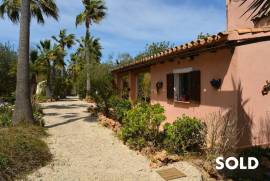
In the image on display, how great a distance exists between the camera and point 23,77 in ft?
41.3

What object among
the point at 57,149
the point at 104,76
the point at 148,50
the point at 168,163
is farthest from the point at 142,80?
the point at 168,163

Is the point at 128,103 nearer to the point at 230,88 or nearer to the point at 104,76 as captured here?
the point at 230,88

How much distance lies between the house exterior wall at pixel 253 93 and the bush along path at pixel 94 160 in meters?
2.17

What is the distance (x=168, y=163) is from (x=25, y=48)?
7.85 meters

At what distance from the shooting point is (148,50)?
32.2m

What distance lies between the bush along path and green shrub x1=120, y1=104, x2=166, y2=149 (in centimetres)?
37

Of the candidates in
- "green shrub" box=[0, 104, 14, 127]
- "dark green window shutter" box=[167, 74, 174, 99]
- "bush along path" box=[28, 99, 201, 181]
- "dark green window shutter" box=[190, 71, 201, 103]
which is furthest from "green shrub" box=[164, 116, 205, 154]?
"green shrub" box=[0, 104, 14, 127]

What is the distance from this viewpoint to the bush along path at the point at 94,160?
721 centimetres

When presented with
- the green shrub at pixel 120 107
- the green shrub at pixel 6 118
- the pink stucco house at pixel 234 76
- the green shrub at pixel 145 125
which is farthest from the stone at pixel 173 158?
the green shrub at pixel 6 118

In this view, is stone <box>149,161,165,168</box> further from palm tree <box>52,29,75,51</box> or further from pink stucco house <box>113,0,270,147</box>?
palm tree <box>52,29,75,51</box>

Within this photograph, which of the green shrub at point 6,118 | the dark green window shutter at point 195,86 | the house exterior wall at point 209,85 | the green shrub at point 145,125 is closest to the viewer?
the house exterior wall at point 209,85

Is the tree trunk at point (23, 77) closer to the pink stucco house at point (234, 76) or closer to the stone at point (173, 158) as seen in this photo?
the pink stucco house at point (234, 76)

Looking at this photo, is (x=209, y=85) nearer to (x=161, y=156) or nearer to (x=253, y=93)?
(x=253, y=93)

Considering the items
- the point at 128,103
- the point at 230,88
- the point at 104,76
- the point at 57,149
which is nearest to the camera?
the point at 230,88
